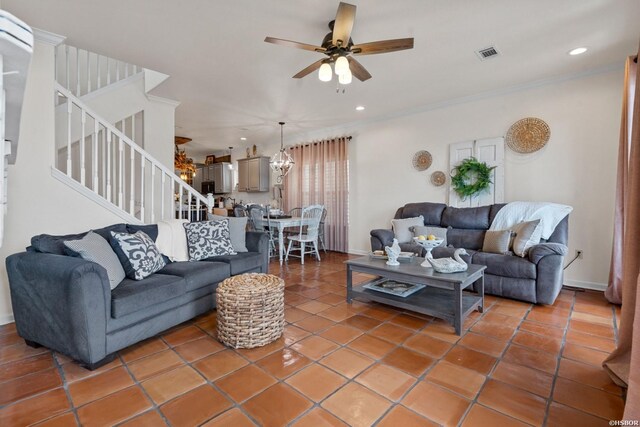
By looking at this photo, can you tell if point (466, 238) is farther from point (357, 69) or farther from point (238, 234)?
point (238, 234)

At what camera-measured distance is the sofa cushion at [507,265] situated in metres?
2.93

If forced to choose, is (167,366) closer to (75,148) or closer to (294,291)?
(294,291)

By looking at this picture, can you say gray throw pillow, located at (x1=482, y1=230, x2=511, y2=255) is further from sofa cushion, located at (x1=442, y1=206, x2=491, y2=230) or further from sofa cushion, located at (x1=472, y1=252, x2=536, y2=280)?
sofa cushion, located at (x1=442, y1=206, x2=491, y2=230)

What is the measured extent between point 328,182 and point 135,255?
4.13 meters

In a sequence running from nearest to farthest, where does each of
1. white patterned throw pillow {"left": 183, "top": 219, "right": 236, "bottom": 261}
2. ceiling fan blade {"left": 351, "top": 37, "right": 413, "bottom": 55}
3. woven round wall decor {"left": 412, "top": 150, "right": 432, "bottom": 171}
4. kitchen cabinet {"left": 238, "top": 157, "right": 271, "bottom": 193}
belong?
ceiling fan blade {"left": 351, "top": 37, "right": 413, "bottom": 55} < white patterned throw pillow {"left": 183, "top": 219, "right": 236, "bottom": 261} < woven round wall decor {"left": 412, "top": 150, "right": 432, "bottom": 171} < kitchen cabinet {"left": 238, "top": 157, "right": 271, "bottom": 193}

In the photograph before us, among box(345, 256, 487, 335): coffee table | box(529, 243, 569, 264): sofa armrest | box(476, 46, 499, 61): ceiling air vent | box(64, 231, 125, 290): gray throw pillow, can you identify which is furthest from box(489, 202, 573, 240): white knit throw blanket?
box(64, 231, 125, 290): gray throw pillow

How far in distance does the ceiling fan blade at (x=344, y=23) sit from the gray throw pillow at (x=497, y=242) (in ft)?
8.70

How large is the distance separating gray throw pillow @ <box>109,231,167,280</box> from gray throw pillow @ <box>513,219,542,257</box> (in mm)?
3523

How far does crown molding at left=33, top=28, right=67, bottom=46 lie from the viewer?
2.54 m

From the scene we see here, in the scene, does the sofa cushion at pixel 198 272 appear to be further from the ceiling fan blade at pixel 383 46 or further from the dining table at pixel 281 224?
the ceiling fan blade at pixel 383 46

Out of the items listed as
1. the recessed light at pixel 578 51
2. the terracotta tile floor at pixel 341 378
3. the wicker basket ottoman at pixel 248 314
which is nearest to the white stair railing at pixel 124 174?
the terracotta tile floor at pixel 341 378

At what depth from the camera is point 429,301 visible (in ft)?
8.67

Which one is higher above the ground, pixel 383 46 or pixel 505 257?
pixel 383 46

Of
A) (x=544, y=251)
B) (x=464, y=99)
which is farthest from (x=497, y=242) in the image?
(x=464, y=99)
